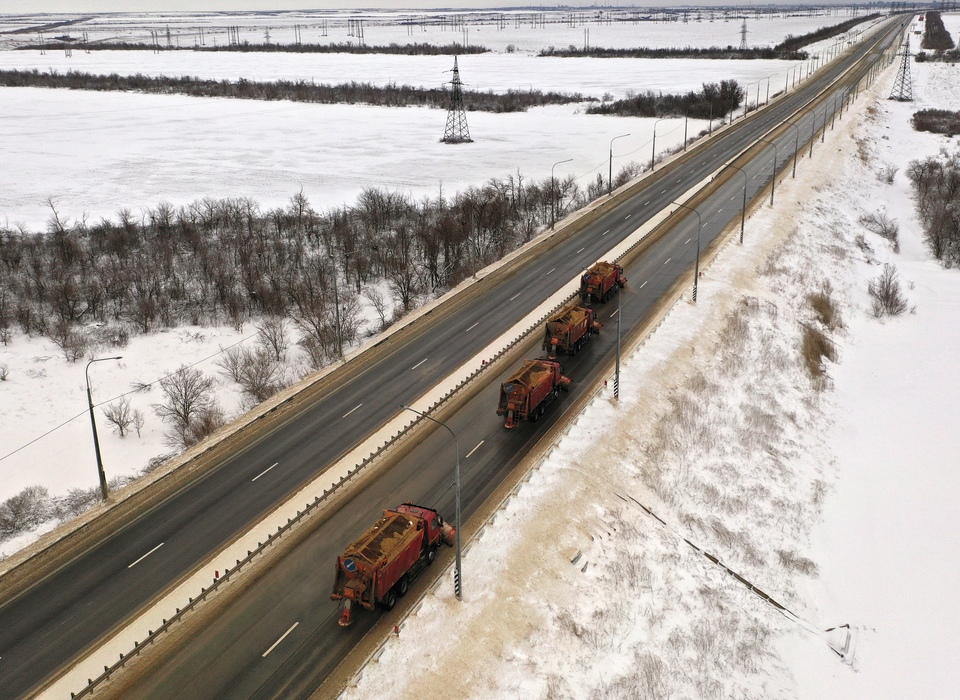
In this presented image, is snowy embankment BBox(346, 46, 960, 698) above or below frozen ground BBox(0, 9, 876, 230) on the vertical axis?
below

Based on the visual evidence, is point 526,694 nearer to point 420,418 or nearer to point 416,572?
point 416,572

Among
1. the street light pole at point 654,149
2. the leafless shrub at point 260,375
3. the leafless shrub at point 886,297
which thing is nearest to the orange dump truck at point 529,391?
the leafless shrub at point 260,375

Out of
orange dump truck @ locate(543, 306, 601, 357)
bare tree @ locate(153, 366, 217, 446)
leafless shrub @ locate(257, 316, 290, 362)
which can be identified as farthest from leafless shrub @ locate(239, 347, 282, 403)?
orange dump truck @ locate(543, 306, 601, 357)

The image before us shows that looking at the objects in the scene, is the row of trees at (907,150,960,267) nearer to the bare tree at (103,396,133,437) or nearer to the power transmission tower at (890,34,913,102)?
the power transmission tower at (890,34,913,102)

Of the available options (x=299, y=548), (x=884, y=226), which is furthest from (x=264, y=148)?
(x=299, y=548)


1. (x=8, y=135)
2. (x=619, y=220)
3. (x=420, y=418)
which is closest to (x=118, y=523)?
(x=420, y=418)

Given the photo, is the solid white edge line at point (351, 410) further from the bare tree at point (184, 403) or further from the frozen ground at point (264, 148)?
the frozen ground at point (264, 148)

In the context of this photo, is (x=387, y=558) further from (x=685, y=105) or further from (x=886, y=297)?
(x=685, y=105)
